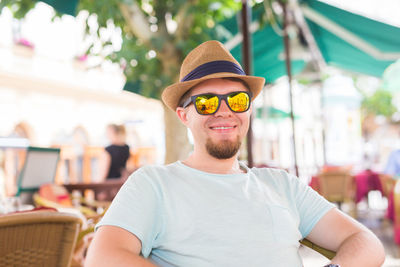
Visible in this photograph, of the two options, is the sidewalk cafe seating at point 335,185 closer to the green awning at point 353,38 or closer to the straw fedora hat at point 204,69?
the green awning at point 353,38

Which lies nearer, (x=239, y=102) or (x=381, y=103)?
(x=239, y=102)

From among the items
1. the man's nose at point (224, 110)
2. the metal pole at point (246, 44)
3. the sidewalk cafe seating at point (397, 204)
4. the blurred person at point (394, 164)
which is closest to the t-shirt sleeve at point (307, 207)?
the man's nose at point (224, 110)

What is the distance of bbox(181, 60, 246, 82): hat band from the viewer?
1.76m

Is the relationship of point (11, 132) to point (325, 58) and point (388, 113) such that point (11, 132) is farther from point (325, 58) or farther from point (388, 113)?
point (388, 113)

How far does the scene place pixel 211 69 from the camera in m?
1.77

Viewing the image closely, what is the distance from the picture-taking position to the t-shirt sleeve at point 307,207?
6.03ft

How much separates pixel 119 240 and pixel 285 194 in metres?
0.74

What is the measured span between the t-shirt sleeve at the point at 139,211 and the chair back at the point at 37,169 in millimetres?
3145

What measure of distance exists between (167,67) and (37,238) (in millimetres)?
3061

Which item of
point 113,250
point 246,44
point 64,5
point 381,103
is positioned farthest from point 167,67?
point 381,103

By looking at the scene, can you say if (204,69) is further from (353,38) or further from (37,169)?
(353,38)

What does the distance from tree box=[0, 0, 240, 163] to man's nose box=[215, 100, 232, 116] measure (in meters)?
2.33

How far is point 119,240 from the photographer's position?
140 cm

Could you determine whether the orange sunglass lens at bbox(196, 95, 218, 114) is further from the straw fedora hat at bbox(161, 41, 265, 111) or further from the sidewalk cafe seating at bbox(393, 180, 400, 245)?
the sidewalk cafe seating at bbox(393, 180, 400, 245)
